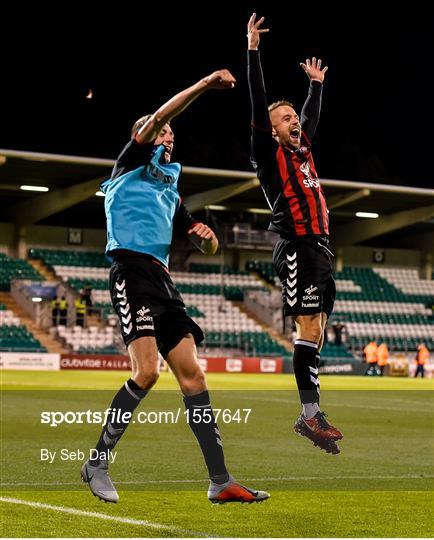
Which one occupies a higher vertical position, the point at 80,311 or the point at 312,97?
the point at 312,97

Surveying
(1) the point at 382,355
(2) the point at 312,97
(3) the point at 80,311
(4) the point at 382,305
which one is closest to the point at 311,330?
(2) the point at 312,97

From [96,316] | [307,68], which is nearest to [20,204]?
[96,316]

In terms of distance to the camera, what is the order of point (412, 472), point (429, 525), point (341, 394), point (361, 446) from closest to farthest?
point (429, 525) → point (412, 472) → point (361, 446) → point (341, 394)

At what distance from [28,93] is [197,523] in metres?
24.6

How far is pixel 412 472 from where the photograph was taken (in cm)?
1187

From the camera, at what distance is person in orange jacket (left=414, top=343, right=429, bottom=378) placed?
42781mm

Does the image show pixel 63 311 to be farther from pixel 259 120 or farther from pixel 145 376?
pixel 145 376

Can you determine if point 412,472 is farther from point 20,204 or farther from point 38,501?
point 20,204

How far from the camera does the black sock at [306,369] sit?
4266 millimetres

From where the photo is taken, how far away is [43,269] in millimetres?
44000

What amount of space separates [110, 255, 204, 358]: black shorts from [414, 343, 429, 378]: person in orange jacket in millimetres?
39458

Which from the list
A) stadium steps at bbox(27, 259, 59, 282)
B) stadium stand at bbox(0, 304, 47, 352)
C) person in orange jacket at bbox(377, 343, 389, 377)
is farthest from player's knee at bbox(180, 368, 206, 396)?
stadium steps at bbox(27, 259, 59, 282)

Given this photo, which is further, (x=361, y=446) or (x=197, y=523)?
(x=361, y=446)

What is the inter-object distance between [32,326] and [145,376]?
123 feet
